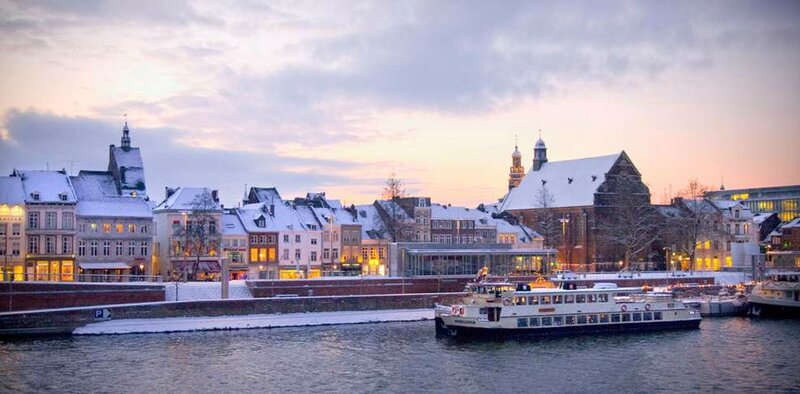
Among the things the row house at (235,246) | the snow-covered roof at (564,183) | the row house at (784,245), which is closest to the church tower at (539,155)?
the snow-covered roof at (564,183)

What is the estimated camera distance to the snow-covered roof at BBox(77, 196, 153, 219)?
8969 cm

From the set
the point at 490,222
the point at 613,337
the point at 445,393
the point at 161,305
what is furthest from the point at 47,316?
the point at 490,222

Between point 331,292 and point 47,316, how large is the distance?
2515 centimetres

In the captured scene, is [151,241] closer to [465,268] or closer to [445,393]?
[465,268]

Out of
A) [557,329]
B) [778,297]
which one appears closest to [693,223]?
[778,297]

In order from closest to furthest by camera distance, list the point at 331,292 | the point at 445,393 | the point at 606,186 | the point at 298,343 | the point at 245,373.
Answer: the point at 445,393 → the point at 245,373 → the point at 298,343 → the point at 331,292 → the point at 606,186

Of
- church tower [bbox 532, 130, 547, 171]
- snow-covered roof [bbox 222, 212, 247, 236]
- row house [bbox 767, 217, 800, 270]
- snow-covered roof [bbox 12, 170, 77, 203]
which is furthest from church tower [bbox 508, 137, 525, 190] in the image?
snow-covered roof [bbox 12, 170, 77, 203]

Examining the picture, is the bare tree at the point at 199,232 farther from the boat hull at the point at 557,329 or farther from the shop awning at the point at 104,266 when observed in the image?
the boat hull at the point at 557,329

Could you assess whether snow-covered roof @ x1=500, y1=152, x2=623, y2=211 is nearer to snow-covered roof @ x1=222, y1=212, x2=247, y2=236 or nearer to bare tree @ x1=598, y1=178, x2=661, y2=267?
bare tree @ x1=598, y1=178, x2=661, y2=267

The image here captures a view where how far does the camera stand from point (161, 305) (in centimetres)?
6844

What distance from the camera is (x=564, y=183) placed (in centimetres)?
13312

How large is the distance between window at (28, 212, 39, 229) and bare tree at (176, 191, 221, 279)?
13331 millimetres

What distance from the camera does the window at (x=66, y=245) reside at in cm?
8556

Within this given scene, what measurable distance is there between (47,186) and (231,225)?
782 inches
